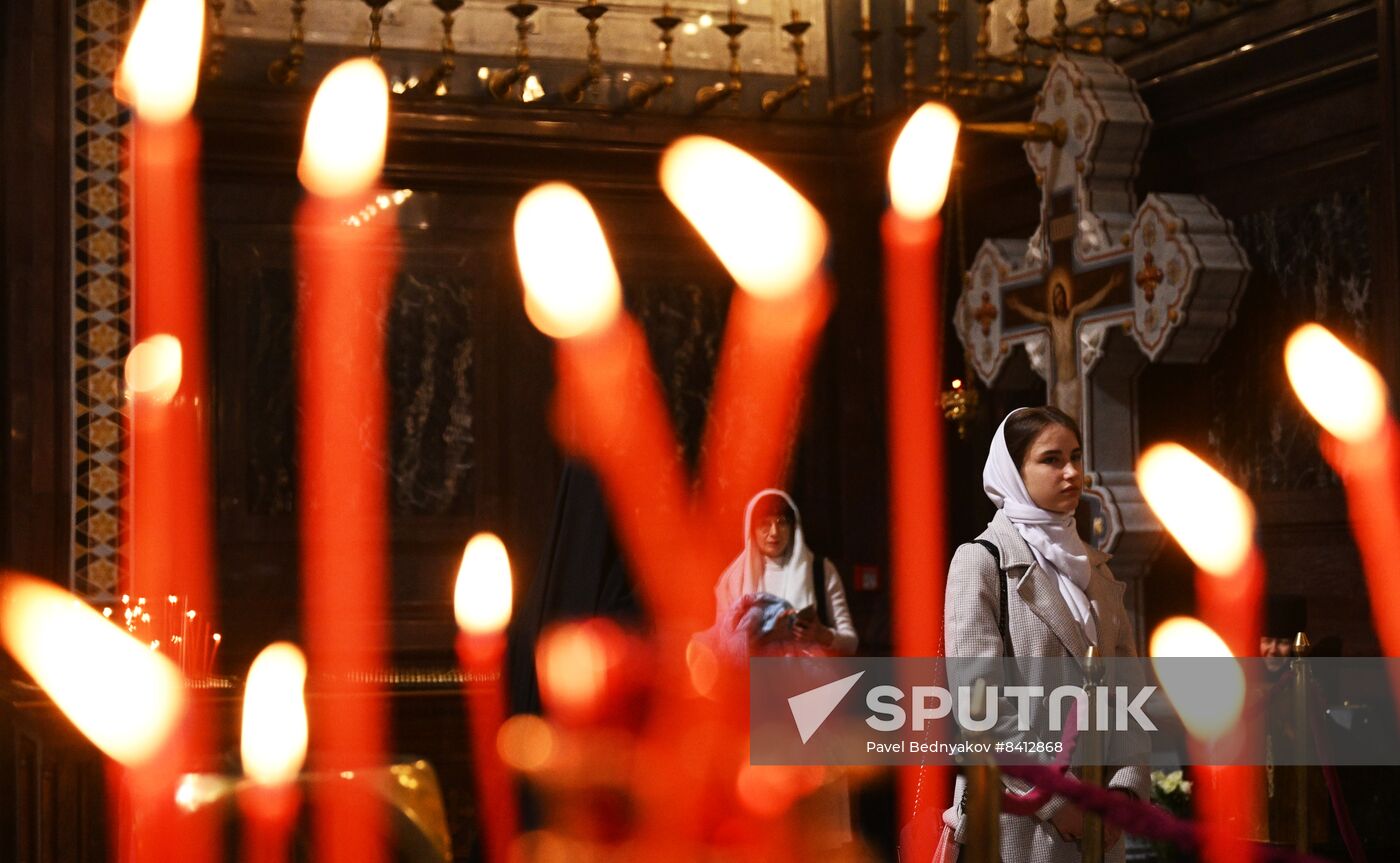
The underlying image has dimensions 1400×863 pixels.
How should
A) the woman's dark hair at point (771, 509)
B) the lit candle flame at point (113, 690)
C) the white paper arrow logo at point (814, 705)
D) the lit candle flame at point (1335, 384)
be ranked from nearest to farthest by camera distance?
1. the lit candle flame at point (113, 690)
2. the white paper arrow logo at point (814, 705)
3. the lit candle flame at point (1335, 384)
4. the woman's dark hair at point (771, 509)

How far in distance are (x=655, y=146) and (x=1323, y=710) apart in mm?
5121

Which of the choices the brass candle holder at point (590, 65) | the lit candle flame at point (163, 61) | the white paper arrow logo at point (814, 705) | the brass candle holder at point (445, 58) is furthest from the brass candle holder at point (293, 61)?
the white paper arrow logo at point (814, 705)

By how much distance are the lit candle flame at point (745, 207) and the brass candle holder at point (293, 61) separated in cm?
204

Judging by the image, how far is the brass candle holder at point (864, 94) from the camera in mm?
8539

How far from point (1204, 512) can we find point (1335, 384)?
807 millimetres

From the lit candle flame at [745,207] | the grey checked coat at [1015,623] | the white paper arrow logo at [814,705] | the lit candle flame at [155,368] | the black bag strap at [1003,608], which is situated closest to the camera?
the grey checked coat at [1015,623]

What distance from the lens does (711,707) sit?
613 centimetres

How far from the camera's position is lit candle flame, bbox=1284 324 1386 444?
20.0 ft

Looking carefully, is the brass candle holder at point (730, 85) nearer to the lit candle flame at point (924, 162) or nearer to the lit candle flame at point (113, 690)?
the lit candle flame at point (924, 162)

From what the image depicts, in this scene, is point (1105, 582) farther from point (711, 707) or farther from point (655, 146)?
point (655, 146)

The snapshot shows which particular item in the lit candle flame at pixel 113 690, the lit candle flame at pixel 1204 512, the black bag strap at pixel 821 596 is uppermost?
the lit candle flame at pixel 1204 512

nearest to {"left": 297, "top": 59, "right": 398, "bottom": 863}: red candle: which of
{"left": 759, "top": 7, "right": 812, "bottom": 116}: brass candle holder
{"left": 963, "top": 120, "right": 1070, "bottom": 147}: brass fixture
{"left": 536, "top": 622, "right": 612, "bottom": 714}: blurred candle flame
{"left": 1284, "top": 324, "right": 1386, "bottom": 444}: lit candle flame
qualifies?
{"left": 759, "top": 7, "right": 812, "bottom": 116}: brass candle holder

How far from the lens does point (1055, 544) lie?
377cm

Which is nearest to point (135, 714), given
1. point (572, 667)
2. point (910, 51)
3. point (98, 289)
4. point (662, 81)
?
point (572, 667)
